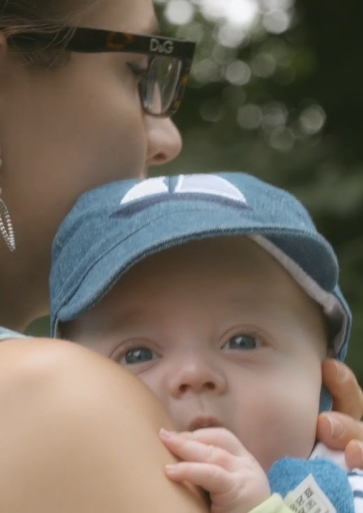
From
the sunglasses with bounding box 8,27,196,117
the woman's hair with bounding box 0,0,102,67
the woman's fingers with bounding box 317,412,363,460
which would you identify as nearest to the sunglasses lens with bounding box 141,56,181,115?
the sunglasses with bounding box 8,27,196,117

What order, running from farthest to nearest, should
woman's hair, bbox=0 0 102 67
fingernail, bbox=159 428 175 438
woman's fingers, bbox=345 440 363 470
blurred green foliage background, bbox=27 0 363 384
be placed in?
blurred green foliage background, bbox=27 0 363 384, woman's hair, bbox=0 0 102 67, woman's fingers, bbox=345 440 363 470, fingernail, bbox=159 428 175 438

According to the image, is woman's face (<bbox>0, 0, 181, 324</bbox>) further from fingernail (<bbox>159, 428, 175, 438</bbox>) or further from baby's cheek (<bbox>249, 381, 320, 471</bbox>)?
fingernail (<bbox>159, 428, 175, 438</bbox>)

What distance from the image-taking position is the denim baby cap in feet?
4.70

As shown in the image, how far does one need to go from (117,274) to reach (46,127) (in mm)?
367

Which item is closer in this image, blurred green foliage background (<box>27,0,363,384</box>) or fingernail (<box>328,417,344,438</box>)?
fingernail (<box>328,417,344,438</box>)

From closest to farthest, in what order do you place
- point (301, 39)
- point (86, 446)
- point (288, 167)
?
point (86, 446) → point (288, 167) → point (301, 39)

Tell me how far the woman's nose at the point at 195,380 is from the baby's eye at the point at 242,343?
6cm

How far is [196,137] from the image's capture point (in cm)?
489

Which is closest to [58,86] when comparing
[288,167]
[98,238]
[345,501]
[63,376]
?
[98,238]

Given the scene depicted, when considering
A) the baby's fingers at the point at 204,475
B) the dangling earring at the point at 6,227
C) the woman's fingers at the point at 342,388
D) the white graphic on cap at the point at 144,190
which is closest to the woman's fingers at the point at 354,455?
the woman's fingers at the point at 342,388

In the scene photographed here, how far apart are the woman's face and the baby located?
0.30 ft

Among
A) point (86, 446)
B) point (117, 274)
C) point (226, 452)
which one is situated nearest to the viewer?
point (86, 446)

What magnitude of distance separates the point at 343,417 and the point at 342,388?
0.09 metres

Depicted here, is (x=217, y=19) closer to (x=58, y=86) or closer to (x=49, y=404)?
(x=58, y=86)
